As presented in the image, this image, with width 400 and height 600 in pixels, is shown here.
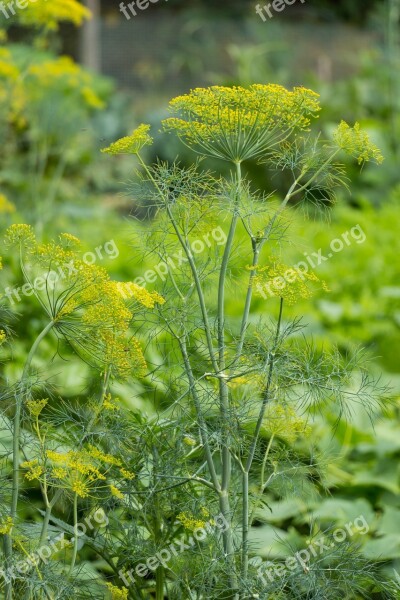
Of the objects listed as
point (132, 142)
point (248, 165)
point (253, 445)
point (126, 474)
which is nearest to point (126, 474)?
point (126, 474)

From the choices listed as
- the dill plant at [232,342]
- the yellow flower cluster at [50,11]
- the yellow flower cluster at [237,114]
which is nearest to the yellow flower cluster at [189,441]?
the dill plant at [232,342]

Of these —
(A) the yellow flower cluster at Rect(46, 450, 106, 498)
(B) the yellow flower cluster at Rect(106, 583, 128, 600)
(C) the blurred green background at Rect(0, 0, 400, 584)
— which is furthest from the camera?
(C) the blurred green background at Rect(0, 0, 400, 584)

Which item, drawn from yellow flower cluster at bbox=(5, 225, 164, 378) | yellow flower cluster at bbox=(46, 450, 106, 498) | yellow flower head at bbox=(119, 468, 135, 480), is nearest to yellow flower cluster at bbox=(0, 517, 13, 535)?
yellow flower cluster at bbox=(46, 450, 106, 498)

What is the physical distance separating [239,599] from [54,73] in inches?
147

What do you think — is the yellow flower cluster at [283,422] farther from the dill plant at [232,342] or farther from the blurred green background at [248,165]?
the blurred green background at [248,165]

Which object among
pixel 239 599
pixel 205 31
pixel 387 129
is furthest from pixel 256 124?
pixel 205 31

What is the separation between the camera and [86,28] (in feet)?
29.3

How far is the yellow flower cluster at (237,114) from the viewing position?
64.0 inches

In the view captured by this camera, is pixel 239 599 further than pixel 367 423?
No

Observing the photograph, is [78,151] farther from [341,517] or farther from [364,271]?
[341,517]

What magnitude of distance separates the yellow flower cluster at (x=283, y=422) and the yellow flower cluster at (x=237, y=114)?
47 centimetres

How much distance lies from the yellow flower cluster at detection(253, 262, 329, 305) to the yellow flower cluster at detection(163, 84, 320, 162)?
0.20 metres

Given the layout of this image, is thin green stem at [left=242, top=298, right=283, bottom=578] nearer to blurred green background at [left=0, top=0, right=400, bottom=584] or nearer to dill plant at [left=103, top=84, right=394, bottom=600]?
dill plant at [left=103, top=84, right=394, bottom=600]

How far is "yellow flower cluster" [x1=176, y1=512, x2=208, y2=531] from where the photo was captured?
1637 millimetres
